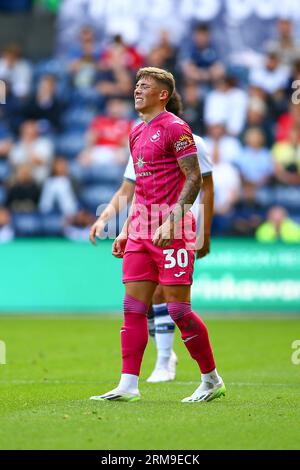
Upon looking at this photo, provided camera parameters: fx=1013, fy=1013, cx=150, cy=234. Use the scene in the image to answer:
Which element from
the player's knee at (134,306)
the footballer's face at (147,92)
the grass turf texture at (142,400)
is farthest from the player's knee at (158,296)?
the footballer's face at (147,92)

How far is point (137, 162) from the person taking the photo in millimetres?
7707

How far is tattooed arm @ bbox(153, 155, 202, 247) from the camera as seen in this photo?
7.30 m

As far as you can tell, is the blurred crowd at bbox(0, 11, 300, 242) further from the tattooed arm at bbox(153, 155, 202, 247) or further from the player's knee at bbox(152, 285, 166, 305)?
the tattooed arm at bbox(153, 155, 202, 247)

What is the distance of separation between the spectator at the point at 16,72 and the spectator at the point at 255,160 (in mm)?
5318

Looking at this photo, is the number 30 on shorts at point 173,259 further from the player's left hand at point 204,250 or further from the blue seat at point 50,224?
the blue seat at point 50,224

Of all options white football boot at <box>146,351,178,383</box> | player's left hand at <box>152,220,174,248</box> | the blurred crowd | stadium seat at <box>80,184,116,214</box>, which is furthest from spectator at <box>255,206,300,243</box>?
player's left hand at <box>152,220,174,248</box>

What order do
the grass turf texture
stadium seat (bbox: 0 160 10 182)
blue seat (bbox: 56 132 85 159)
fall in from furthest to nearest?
blue seat (bbox: 56 132 85 159), stadium seat (bbox: 0 160 10 182), the grass turf texture

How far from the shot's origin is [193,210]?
947 cm

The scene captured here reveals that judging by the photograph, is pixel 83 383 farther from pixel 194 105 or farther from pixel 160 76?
pixel 194 105

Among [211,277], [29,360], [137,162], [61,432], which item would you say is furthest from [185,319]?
[211,277]

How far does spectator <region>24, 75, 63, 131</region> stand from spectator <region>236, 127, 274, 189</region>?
4.33 meters

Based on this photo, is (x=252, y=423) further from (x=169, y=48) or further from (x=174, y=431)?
(x=169, y=48)

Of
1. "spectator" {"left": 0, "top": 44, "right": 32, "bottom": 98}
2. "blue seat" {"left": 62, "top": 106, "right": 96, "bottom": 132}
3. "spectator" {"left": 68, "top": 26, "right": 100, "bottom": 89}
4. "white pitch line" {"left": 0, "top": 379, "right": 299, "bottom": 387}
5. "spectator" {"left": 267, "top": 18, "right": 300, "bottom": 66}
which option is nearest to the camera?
"white pitch line" {"left": 0, "top": 379, "right": 299, "bottom": 387}

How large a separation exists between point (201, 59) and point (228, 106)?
1507 mm
